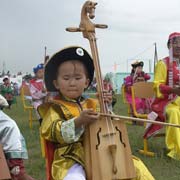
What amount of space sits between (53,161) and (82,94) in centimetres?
49

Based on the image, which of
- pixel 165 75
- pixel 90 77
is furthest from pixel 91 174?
pixel 165 75

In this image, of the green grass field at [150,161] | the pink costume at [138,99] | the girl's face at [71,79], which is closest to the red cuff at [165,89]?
the green grass field at [150,161]

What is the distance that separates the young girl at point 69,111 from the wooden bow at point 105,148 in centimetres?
6

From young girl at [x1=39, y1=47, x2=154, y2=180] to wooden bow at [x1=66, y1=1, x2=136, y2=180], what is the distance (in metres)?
0.06

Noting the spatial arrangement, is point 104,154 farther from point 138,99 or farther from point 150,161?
point 138,99

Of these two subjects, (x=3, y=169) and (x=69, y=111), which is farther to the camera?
(x=69, y=111)

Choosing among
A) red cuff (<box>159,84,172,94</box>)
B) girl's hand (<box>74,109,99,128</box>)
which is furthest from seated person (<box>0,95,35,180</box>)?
red cuff (<box>159,84,172,94</box>)

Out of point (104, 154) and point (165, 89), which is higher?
point (165, 89)

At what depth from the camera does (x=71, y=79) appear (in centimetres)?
262

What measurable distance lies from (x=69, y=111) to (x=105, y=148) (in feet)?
1.16

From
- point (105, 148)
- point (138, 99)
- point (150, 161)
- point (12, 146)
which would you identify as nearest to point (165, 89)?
point (150, 161)

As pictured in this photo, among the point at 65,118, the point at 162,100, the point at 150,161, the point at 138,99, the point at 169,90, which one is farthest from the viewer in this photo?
the point at 138,99

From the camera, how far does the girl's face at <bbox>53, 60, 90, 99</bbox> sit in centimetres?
263

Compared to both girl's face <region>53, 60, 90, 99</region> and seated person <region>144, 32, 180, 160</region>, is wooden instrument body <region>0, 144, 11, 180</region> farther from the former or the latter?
seated person <region>144, 32, 180, 160</region>
